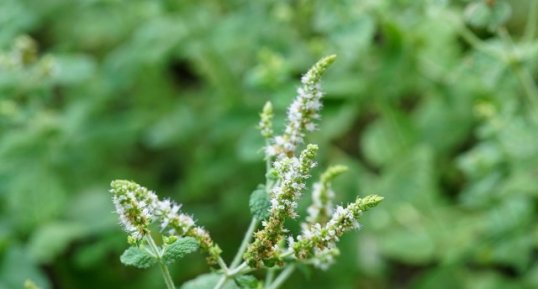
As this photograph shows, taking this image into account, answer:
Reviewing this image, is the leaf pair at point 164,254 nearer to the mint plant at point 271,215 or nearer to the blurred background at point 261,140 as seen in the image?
the mint plant at point 271,215

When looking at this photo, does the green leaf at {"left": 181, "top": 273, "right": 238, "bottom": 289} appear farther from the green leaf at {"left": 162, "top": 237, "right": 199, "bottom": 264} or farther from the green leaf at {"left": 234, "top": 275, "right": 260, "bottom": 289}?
the green leaf at {"left": 162, "top": 237, "right": 199, "bottom": 264}

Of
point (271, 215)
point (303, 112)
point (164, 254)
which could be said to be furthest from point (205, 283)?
point (303, 112)

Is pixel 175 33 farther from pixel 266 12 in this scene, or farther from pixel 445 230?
pixel 445 230

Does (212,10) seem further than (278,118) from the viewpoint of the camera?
Yes

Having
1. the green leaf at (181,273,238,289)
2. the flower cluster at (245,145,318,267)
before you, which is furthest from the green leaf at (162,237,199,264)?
the green leaf at (181,273,238,289)

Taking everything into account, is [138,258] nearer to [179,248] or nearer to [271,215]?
[179,248]

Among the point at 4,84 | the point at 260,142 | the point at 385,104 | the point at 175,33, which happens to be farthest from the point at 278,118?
the point at 4,84
